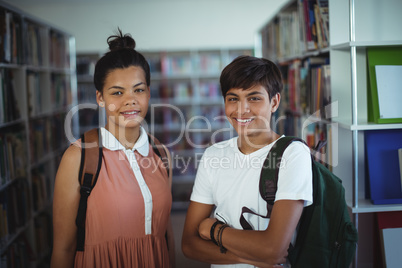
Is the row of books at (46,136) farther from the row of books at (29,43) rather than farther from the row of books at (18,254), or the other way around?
the row of books at (18,254)

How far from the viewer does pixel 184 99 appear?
554 cm

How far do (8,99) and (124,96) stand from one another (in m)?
1.66

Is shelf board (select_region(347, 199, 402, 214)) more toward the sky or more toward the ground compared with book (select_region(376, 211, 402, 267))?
more toward the sky

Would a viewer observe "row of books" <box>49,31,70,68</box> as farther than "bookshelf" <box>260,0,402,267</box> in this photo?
Yes

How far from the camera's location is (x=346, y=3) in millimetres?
1970

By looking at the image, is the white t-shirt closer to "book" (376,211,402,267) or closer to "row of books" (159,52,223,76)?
"book" (376,211,402,267)

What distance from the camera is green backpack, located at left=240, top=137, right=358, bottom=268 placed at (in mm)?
1233

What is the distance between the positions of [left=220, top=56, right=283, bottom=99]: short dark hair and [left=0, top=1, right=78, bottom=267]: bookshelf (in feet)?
6.38

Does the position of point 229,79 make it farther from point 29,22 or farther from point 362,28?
point 29,22

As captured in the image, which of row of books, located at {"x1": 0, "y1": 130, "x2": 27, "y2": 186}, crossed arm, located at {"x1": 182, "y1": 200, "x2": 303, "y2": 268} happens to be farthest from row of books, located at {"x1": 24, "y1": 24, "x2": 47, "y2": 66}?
crossed arm, located at {"x1": 182, "y1": 200, "x2": 303, "y2": 268}

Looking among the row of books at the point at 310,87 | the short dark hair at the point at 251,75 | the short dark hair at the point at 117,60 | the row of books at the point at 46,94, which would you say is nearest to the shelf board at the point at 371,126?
the row of books at the point at 310,87

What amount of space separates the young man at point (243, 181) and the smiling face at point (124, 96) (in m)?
0.39

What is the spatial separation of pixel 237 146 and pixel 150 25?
4730 millimetres

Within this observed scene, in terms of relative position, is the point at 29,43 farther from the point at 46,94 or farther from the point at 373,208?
the point at 373,208
